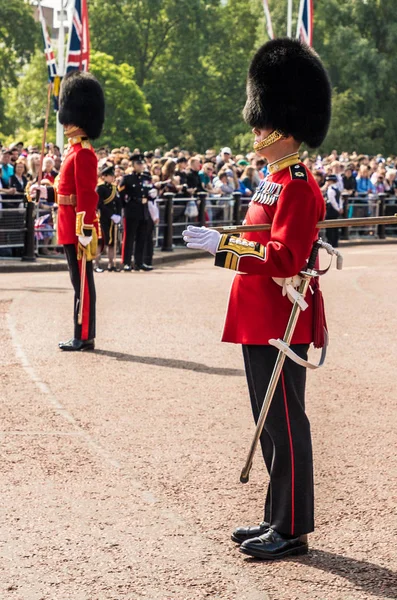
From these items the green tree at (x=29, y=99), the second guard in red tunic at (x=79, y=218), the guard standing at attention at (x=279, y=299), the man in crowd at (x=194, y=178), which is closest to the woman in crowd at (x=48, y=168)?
the man in crowd at (x=194, y=178)

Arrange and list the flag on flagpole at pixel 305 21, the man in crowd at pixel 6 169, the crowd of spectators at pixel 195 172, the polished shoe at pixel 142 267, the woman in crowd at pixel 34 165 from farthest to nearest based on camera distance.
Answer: the flag on flagpole at pixel 305 21 → the crowd of spectators at pixel 195 172 → the polished shoe at pixel 142 267 → the man in crowd at pixel 6 169 → the woman in crowd at pixel 34 165

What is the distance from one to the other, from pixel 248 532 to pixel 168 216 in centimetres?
1632

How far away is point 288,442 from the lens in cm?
479

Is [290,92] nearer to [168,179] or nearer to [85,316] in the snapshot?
[85,316]

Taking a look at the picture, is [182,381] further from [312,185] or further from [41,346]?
[312,185]

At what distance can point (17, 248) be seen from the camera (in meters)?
18.9

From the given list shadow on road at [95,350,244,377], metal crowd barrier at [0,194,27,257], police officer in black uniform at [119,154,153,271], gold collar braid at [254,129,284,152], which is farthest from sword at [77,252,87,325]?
metal crowd barrier at [0,194,27,257]

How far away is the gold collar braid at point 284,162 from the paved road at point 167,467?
1456mm

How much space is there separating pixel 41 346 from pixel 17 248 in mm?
8934

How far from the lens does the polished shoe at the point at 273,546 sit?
15.7ft

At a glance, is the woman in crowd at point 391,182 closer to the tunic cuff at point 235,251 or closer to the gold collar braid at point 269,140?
the gold collar braid at point 269,140

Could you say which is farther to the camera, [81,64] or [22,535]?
[81,64]

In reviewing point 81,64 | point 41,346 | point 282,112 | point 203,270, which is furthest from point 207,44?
point 282,112

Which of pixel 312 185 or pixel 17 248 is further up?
pixel 312 185
